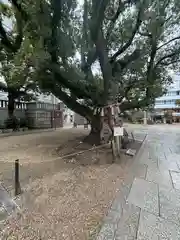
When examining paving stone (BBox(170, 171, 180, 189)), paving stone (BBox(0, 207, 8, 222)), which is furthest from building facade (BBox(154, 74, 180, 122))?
paving stone (BBox(0, 207, 8, 222))

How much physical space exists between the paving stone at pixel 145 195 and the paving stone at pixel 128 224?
0.66 feet

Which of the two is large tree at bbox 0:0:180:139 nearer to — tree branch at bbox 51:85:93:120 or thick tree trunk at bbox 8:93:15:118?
tree branch at bbox 51:85:93:120

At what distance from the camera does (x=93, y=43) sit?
5887 mm

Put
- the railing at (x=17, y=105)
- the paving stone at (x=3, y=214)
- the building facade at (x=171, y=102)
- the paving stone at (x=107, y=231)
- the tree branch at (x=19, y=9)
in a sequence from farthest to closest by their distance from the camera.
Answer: the building facade at (x=171, y=102)
the railing at (x=17, y=105)
the tree branch at (x=19, y=9)
the paving stone at (x=3, y=214)
the paving stone at (x=107, y=231)

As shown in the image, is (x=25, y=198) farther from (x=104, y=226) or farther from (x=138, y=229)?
(x=138, y=229)

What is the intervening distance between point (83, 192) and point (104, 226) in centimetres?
105

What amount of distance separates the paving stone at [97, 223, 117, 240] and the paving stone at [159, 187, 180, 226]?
2.80 feet

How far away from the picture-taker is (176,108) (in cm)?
4316

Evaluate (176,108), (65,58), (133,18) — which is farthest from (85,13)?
(176,108)

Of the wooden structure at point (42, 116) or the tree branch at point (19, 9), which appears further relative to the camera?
the wooden structure at point (42, 116)

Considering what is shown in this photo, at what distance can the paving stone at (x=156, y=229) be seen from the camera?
220 centimetres

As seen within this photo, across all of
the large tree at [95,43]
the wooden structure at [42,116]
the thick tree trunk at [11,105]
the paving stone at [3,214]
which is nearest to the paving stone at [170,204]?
the paving stone at [3,214]

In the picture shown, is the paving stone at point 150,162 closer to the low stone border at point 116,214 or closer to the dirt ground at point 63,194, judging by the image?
the dirt ground at point 63,194

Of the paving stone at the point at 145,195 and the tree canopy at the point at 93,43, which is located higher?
the tree canopy at the point at 93,43
